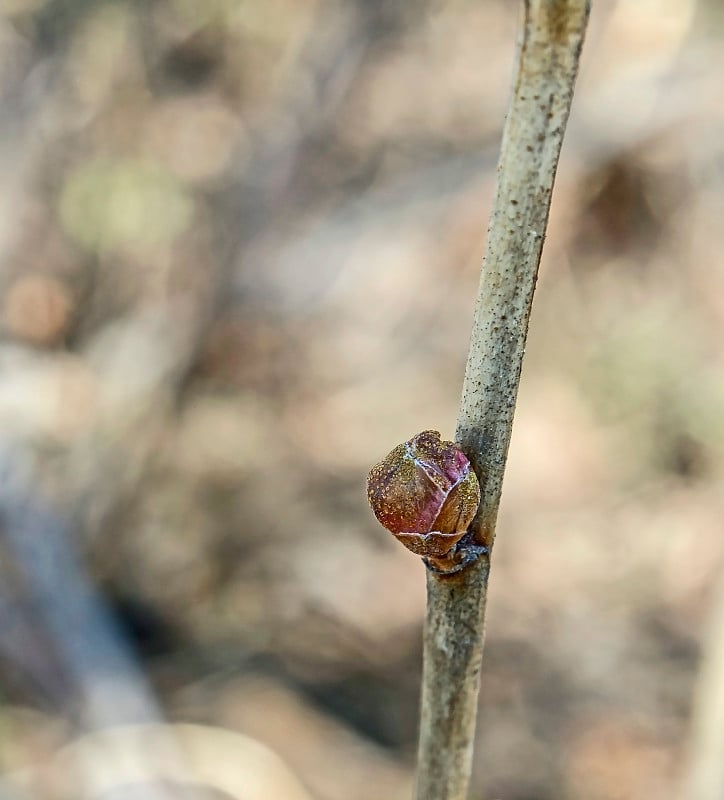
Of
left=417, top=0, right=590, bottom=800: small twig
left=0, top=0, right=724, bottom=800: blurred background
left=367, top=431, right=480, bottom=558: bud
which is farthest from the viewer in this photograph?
left=0, top=0, right=724, bottom=800: blurred background

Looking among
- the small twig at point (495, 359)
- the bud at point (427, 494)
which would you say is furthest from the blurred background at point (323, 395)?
the bud at point (427, 494)

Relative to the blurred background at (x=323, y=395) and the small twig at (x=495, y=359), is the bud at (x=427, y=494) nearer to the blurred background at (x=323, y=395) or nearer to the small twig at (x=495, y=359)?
the small twig at (x=495, y=359)

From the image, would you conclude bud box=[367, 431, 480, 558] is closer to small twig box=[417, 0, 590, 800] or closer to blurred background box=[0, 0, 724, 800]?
small twig box=[417, 0, 590, 800]

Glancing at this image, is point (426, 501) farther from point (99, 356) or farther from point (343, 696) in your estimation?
point (99, 356)

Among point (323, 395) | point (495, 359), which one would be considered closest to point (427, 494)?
point (495, 359)

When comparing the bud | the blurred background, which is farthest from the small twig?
the blurred background

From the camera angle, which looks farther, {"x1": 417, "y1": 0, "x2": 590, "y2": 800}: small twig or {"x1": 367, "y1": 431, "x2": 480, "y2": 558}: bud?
{"x1": 367, "y1": 431, "x2": 480, "y2": 558}: bud
